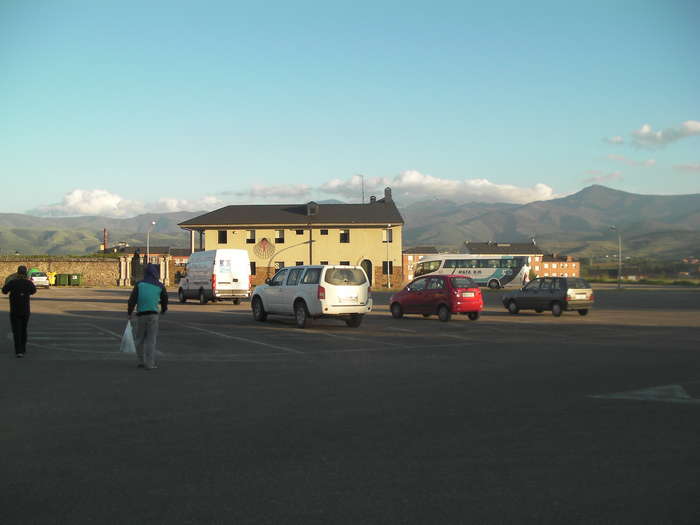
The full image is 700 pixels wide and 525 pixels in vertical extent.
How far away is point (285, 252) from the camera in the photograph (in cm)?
7481

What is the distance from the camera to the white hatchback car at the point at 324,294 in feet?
69.9

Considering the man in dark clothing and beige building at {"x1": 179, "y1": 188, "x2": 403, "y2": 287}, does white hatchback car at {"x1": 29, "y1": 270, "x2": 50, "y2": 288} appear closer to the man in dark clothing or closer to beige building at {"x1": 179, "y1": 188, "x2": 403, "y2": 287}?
beige building at {"x1": 179, "y1": 188, "x2": 403, "y2": 287}

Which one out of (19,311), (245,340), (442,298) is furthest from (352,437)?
(442,298)

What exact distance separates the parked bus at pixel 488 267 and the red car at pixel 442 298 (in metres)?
42.8

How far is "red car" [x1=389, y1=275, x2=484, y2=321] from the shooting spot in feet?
81.4

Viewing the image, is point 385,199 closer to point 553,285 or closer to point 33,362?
point 553,285

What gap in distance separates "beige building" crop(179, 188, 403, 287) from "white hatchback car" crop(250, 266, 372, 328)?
4948 cm

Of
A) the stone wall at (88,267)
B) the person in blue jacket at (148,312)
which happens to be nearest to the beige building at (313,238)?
the stone wall at (88,267)

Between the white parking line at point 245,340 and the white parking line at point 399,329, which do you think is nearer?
the white parking line at point 245,340

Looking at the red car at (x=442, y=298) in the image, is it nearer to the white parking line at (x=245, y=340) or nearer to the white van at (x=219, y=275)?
the white parking line at (x=245, y=340)

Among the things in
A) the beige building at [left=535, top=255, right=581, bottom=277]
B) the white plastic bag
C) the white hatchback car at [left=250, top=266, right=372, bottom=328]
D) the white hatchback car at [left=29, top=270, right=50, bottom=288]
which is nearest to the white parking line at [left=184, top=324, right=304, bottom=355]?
the white hatchback car at [left=250, top=266, right=372, bottom=328]

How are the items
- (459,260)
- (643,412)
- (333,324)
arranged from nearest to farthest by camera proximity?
(643,412) < (333,324) < (459,260)

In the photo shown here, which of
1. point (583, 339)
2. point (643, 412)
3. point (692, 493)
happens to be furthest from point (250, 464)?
point (583, 339)

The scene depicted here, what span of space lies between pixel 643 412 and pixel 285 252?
67.3m
